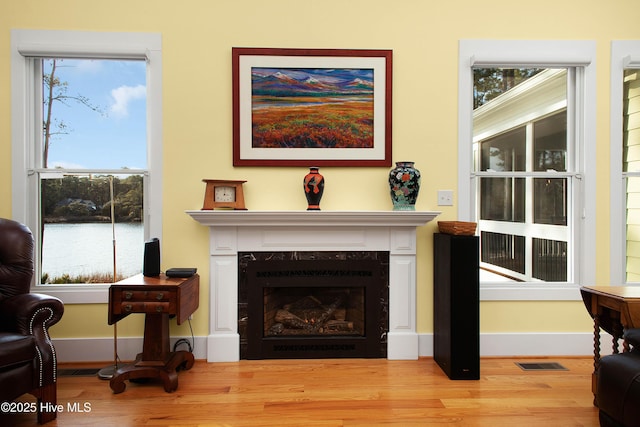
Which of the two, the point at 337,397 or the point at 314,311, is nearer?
the point at 337,397

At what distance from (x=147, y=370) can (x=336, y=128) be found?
7.08 feet

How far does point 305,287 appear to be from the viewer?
3061 millimetres

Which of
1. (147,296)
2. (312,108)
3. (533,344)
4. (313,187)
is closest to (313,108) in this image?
(312,108)

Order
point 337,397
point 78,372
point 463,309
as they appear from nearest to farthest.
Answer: point 337,397 < point 463,309 < point 78,372

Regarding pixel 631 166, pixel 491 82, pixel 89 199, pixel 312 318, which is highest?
pixel 491 82

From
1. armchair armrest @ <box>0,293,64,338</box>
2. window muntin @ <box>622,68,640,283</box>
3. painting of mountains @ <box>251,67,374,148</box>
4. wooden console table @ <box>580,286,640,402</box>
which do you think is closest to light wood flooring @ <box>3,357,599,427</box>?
wooden console table @ <box>580,286,640,402</box>

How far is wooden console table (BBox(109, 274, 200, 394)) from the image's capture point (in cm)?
239

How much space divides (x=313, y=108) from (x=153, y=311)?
72.6 inches

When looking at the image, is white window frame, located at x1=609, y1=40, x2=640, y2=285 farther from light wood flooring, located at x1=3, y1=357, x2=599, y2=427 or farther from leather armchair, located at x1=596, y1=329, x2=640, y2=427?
leather armchair, located at x1=596, y1=329, x2=640, y2=427

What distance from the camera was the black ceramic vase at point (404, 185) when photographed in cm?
288

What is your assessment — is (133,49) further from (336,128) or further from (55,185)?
(336,128)

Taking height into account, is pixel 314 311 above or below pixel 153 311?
below

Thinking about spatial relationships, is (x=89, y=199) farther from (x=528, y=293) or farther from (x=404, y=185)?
(x=528, y=293)

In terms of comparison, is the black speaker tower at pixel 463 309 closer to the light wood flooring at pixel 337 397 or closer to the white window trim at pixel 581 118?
the light wood flooring at pixel 337 397
